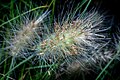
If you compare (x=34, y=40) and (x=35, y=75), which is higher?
(x=34, y=40)

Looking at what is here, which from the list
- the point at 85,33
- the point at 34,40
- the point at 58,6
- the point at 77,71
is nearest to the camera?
the point at 85,33

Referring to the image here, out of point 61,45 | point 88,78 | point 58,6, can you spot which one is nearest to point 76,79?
point 88,78

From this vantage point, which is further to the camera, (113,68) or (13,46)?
(113,68)

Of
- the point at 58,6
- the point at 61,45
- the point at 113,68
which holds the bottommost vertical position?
the point at 113,68

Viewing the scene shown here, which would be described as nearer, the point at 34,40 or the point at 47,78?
the point at 34,40

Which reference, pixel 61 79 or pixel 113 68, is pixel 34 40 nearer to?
pixel 61 79

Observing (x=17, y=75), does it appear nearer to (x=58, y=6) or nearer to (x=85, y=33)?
(x=58, y=6)

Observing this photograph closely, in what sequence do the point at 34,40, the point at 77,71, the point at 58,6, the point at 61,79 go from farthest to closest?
Result: the point at 58,6, the point at 61,79, the point at 77,71, the point at 34,40

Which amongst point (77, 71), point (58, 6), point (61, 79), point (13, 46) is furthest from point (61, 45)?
point (58, 6)

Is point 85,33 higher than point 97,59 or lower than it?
higher
